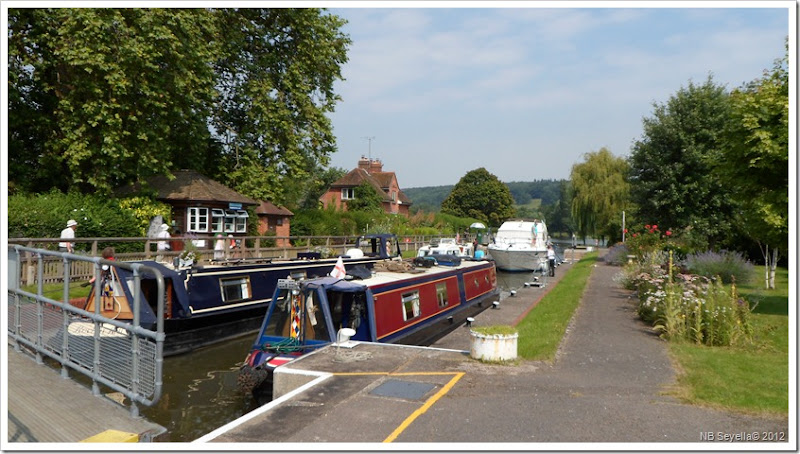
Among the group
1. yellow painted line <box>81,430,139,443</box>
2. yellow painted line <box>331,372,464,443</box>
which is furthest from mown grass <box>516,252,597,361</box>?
yellow painted line <box>81,430,139,443</box>

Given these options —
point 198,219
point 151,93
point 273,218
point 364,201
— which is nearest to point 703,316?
point 151,93

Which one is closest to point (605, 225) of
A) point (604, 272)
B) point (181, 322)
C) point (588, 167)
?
point (588, 167)

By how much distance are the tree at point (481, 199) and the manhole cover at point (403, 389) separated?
3243 inches

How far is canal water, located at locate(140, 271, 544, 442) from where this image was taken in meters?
9.29

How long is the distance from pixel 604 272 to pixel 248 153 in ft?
62.4

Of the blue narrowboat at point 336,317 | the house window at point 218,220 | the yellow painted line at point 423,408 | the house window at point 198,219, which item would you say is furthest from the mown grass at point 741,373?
the house window at point 218,220

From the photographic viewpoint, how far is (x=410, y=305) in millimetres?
12938

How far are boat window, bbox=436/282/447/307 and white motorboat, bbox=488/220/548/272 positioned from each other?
2034 centimetres

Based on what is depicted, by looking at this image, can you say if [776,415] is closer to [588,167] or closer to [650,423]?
[650,423]

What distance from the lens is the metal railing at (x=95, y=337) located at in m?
6.21

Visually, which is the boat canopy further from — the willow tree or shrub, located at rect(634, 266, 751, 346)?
the willow tree

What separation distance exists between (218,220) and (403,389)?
24780 millimetres

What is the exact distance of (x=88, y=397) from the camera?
7246 millimetres

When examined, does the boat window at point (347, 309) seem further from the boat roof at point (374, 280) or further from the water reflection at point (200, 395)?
the water reflection at point (200, 395)
